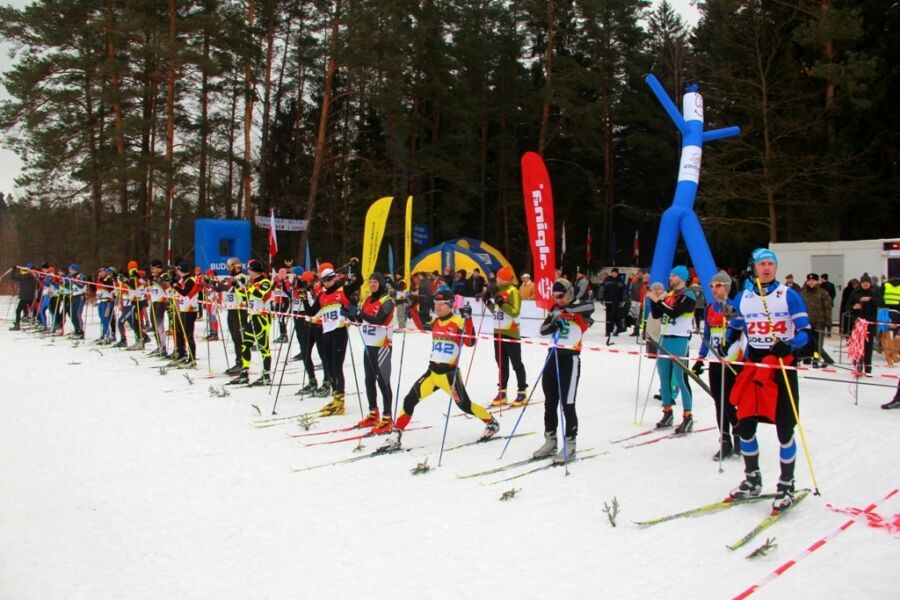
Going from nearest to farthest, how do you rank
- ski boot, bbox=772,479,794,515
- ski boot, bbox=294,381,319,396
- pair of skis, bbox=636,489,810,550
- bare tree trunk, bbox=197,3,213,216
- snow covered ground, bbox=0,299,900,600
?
1. snow covered ground, bbox=0,299,900,600
2. pair of skis, bbox=636,489,810,550
3. ski boot, bbox=772,479,794,515
4. ski boot, bbox=294,381,319,396
5. bare tree trunk, bbox=197,3,213,216

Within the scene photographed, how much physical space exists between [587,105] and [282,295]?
23759mm

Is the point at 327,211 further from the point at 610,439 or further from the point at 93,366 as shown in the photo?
the point at 610,439

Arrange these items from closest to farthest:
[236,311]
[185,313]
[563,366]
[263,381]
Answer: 1. [563,366]
2. [263,381]
3. [236,311]
4. [185,313]

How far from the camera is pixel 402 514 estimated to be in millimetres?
4984

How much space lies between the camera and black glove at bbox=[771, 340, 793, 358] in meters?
4.92

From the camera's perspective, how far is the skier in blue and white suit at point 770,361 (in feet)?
16.0

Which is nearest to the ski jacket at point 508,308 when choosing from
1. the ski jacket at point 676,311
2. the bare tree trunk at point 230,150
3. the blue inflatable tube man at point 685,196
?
→ the ski jacket at point 676,311

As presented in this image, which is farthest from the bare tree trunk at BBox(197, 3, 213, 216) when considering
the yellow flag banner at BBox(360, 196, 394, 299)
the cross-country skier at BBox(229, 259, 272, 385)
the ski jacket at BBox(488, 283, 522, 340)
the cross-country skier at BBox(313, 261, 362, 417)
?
the ski jacket at BBox(488, 283, 522, 340)

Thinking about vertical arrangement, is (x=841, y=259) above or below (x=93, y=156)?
below

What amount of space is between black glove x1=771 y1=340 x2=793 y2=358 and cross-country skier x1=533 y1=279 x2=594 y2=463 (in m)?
1.59

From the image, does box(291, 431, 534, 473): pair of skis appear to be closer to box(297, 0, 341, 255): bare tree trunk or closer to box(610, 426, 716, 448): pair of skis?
box(610, 426, 716, 448): pair of skis

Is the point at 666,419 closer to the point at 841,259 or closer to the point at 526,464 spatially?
the point at 526,464

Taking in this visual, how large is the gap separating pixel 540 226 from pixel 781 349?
38.7ft

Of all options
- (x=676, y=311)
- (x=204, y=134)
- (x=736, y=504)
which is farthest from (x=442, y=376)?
(x=204, y=134)
